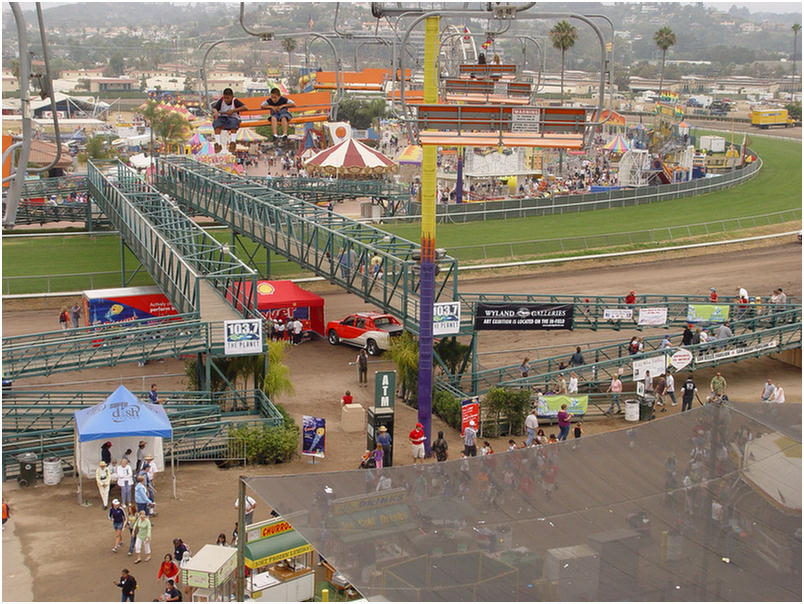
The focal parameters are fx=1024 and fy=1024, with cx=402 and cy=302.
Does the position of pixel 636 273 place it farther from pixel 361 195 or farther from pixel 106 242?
pixel 106 242

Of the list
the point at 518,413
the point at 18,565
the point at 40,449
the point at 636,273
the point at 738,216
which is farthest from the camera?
the point at 738,216

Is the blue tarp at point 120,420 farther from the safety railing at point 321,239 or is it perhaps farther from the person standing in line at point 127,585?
the safety railing at point 321,239

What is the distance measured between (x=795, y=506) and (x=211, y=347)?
A: 16.5 meters

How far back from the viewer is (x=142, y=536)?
62.8 feet

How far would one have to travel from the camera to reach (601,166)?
283 ft

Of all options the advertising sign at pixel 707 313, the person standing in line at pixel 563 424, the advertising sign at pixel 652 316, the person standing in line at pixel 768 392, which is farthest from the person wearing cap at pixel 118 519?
the advertising sign at pixel 707 313

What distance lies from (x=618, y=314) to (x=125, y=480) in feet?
53.0

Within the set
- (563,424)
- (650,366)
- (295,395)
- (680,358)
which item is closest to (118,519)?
(295,395)

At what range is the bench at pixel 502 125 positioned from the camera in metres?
21.9

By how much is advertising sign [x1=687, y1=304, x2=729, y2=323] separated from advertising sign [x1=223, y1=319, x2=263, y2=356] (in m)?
14.3

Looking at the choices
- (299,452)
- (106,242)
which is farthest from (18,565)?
(106,242)

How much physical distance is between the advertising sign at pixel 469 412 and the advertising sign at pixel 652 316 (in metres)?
7.81

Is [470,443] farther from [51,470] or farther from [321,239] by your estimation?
[321,239]

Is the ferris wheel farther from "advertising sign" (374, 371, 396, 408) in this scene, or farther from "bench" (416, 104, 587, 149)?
"bench" (416, 104, 587, 149)
